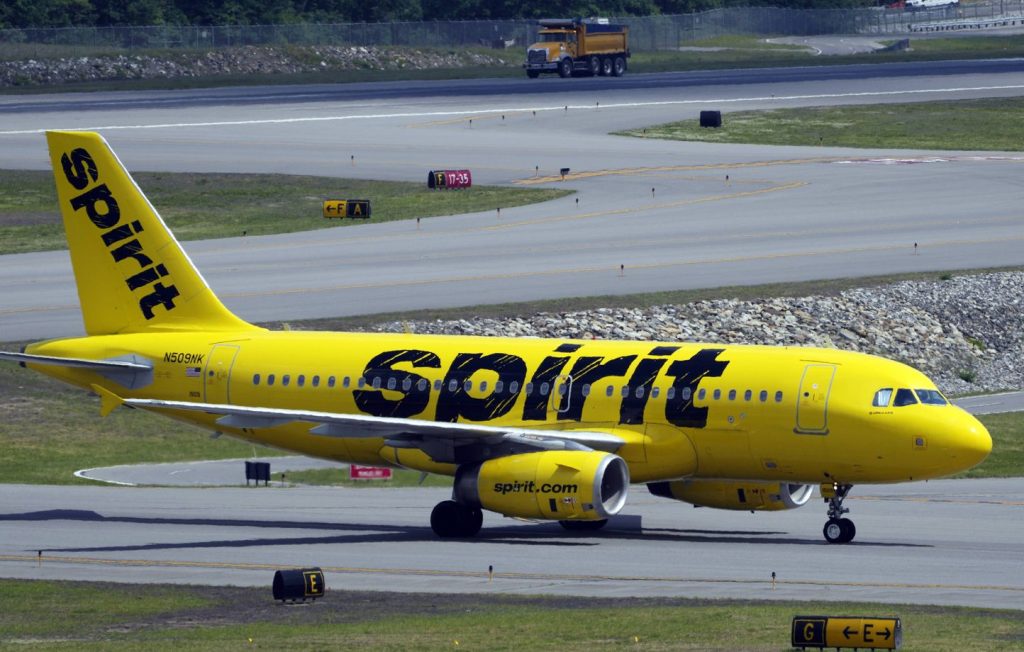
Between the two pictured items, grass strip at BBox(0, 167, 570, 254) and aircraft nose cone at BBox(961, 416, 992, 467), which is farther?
grass strip at BBox(0, 167, 570, 254)

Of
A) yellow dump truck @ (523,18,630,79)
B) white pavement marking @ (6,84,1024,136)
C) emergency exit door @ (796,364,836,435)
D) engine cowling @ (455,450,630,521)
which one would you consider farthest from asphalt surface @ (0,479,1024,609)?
yellow dump truck @ (523,18,630,79)

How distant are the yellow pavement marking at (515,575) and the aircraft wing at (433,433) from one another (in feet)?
12.4

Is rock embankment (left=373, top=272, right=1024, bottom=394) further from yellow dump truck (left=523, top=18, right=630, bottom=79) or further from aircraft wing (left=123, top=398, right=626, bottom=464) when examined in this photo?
yellow dump truck (left=523, top=18, right=630, bottom=79)

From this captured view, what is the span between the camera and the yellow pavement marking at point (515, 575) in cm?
3325

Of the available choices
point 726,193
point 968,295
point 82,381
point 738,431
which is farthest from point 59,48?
point 738,431

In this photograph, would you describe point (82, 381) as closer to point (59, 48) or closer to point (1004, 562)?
point (1004, 562)

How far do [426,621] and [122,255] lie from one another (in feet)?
60.3

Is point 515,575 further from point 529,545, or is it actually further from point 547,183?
point 547,183

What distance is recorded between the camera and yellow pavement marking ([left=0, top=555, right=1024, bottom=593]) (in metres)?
33.2

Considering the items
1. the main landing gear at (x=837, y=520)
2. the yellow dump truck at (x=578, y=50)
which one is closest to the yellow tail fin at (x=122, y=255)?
the main landing gear at (x=837, y=520)

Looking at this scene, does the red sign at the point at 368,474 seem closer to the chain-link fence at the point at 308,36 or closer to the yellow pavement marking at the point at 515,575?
the yellow pavement marking at the point at 515,575

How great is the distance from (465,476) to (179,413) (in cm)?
764

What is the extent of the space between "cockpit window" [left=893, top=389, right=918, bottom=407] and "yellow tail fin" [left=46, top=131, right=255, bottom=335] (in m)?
16.0

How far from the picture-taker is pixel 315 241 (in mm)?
78938
